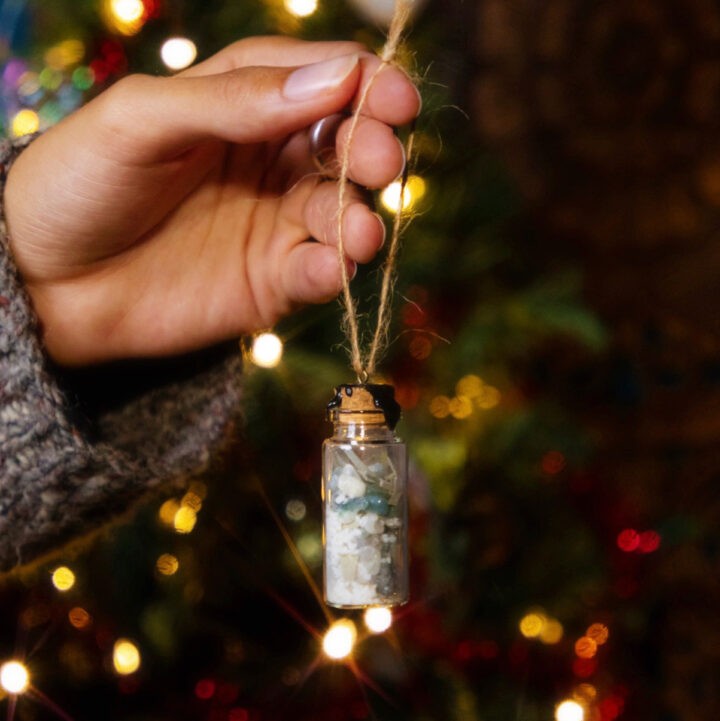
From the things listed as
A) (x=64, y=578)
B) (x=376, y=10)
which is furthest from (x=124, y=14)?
(x=64, y=578)

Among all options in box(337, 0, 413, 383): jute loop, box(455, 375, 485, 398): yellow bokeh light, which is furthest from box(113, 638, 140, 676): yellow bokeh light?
box(337, 0, 413, 383): jute loop

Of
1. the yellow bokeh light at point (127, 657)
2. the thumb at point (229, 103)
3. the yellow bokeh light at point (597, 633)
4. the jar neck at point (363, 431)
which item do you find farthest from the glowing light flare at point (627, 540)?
the thumb at point (229, 103)

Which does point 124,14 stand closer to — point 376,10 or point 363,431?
point 376,10

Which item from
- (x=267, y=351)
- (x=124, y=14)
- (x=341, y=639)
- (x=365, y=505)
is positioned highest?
(x=124, y=14)

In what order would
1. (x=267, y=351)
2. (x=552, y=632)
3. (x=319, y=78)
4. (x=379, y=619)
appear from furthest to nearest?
(x=552, y=632)
(x=379, y=619)
(x=267, y=351)
(x=319, y=78)

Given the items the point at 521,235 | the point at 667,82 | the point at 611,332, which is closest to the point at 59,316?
the point at 521,235

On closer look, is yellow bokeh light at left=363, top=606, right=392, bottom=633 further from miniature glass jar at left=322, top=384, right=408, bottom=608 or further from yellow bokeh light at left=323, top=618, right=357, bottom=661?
miniature glass jar at left=322, top=384, right=408, bottom=608
